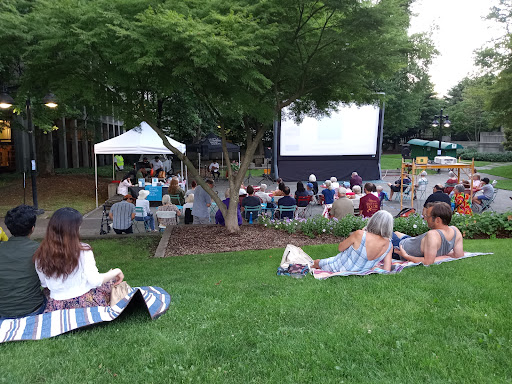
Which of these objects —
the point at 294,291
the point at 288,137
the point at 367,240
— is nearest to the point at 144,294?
the point at 294,291

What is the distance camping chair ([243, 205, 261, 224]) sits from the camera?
10.8 metres

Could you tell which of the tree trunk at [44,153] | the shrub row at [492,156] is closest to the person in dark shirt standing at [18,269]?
the tree trunk at [44,153]

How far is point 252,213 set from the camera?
1111 cm

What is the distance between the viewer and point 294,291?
473 cm

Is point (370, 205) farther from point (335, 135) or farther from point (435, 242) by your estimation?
point (335, 135)

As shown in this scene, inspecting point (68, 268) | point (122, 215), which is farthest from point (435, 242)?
point (122, 215)

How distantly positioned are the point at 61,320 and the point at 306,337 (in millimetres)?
2174

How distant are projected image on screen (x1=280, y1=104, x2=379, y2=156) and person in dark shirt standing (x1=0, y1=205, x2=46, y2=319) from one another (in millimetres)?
22078

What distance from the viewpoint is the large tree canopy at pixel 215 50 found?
658cm

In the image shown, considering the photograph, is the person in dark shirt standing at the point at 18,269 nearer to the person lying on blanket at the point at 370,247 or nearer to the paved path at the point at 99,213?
the person lying on blanket at the point at 370,247

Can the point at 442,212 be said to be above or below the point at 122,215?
above

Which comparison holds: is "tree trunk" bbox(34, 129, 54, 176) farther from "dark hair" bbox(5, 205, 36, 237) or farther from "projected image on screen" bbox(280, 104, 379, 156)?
"dark hair" bbox(5, 205, 36, 237)

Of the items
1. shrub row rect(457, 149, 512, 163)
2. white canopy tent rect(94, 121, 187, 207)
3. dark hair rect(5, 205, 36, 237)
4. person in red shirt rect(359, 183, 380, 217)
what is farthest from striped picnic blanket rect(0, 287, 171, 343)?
shrub row rect(457, 149, 512, 163)

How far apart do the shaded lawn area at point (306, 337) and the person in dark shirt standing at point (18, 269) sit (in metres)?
0.39
